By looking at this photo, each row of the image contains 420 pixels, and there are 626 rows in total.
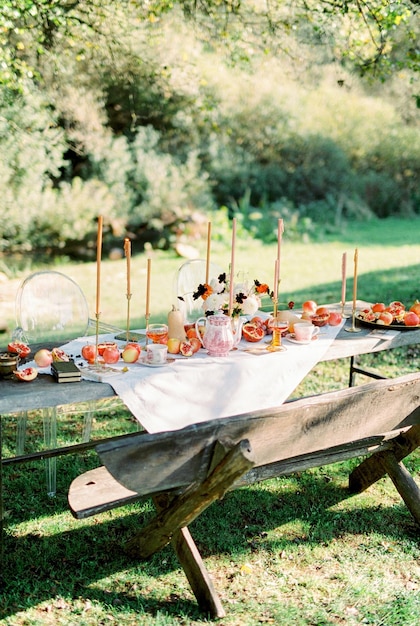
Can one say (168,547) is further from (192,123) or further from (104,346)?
(192,123)

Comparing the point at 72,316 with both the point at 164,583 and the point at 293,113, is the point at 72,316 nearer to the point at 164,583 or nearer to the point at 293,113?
the point at 164,583

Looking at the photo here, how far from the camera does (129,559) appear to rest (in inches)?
129

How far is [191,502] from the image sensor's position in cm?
269

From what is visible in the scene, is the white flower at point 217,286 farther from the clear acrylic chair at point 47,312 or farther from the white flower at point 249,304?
the clear acrylic chair at point 47,312

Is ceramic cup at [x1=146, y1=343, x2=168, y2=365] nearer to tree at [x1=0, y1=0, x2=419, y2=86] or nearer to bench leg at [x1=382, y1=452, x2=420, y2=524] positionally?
bench leg at [x1=382, y1=452, x2=420, y2=524]

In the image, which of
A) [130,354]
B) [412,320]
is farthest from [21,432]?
[412,320]

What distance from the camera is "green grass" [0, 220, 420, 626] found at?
2.91m

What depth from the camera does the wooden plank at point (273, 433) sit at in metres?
2.43

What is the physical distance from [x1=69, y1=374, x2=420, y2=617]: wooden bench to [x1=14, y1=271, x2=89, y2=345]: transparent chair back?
1345mm

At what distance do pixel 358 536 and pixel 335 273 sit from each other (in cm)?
699

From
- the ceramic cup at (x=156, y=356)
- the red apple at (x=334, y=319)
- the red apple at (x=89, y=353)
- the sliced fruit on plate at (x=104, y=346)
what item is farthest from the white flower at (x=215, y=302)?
the red apple at (x=334, y=319)

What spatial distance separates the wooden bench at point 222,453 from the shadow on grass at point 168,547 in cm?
16

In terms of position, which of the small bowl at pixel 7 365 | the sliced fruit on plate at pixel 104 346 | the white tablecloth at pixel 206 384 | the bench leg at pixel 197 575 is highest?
the sliced fruit on plate at pixel 104 346

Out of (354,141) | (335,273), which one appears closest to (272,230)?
(335,273)
